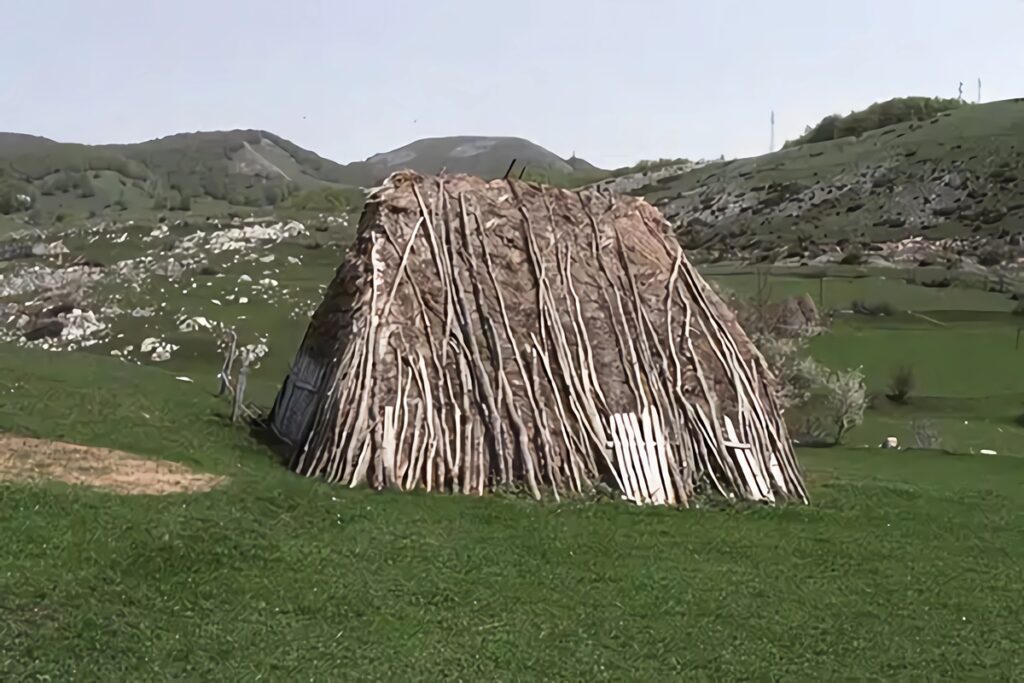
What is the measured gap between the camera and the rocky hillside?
177 feet

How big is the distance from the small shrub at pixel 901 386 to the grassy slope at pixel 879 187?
26.7 m

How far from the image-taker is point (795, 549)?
9812mm

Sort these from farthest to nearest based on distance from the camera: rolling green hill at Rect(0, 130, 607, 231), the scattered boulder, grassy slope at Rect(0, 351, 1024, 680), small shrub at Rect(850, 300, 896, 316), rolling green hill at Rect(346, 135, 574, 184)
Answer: rolling green hill at Rect(0, 130, 607, 231), small shrub at Rect(850, 300, 896, 316), the scattered boulder, rolling green hill at Rect(346, 135, 574, 184), grassy slope at Rect(0, 351, 1024, 680)

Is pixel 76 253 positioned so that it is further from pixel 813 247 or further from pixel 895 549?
pixel 895 549

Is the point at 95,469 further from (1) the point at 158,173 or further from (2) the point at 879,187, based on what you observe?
(1) the point at 158,173

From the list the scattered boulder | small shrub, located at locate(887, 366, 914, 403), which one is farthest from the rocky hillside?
the scattered boulder

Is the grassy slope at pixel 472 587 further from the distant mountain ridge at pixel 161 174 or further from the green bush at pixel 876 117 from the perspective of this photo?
the green bush at pixel 876 117

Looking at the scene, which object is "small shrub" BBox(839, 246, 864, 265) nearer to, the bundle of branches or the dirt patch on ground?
the bundle of branches

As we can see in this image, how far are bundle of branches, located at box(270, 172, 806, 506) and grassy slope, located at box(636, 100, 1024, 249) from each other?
4244cm

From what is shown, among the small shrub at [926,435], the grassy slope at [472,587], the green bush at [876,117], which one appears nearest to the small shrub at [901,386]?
the small shrub at [926,435]

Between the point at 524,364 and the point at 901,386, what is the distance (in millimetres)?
17144

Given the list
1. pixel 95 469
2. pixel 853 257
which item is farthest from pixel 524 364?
pixel 853 257

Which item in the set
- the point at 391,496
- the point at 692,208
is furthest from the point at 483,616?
the point at 692,208

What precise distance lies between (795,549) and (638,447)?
2.18 m
